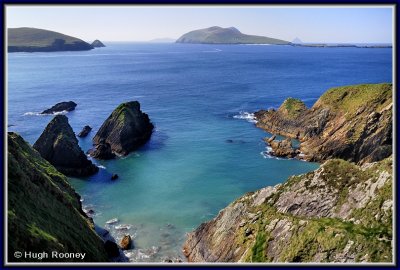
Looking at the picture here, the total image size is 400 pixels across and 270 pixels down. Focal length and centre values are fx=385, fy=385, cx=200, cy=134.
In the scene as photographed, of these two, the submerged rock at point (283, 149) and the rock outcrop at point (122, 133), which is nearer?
the submerged rock at point (283, 149)

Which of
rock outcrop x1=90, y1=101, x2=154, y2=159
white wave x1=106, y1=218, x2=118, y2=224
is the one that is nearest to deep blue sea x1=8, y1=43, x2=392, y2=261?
white wave x1=106, y1=218, x2=118, y2=224

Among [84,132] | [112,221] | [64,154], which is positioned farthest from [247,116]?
[112,221]

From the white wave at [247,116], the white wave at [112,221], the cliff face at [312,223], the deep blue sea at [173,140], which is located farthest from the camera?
the white wave at [247,116]

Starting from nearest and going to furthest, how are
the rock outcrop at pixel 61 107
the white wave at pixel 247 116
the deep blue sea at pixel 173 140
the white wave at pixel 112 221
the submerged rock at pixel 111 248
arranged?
the submerged rock at pixel 111 248
the white wave at pixel 112 221
the deep blue sea at pixel 173 140
the white wave at pixel 247 116
the rock outcrop at pixel 61 107

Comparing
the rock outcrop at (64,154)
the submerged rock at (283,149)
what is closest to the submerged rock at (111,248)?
the rock outcrop at (64,154)

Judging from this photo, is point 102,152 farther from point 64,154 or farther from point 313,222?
point 313,222

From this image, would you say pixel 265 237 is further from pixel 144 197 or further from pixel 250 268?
pixel 144 197

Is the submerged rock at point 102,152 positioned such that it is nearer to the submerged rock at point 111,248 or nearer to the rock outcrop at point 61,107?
the submerged rock at point 111,248
